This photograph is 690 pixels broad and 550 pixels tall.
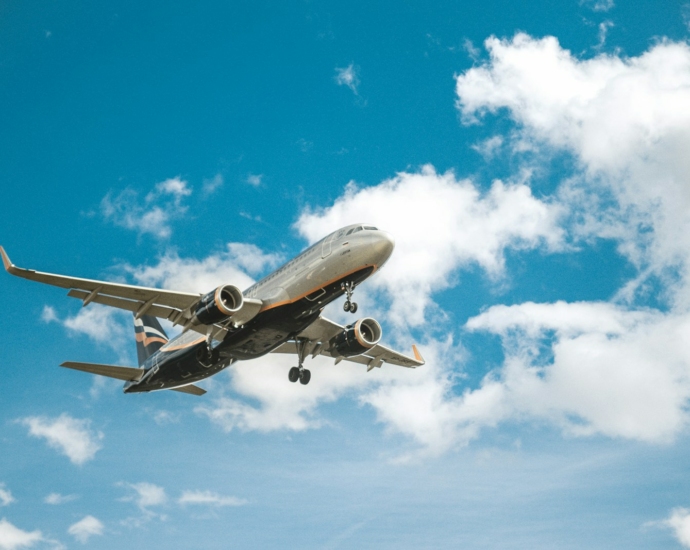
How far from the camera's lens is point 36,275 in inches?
1395

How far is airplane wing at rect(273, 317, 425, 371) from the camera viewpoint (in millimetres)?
44719

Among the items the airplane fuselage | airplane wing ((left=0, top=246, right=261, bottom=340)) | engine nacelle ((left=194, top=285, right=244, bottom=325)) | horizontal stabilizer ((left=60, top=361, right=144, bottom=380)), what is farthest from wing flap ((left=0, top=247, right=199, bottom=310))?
horizontal stabilizer ((left=60, top=361, right=144, bottom=380))

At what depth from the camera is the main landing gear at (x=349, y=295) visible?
1414 inches

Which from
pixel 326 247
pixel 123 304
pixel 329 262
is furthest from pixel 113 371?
pixel 329 262

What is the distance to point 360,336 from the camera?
42.4 m

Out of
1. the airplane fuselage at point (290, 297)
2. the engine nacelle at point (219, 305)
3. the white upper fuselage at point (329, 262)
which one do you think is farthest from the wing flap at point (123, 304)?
the white upper fuselage at point (329, 262)

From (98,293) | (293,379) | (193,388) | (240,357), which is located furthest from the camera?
(193,388)

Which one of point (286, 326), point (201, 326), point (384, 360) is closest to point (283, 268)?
point (286, 326)

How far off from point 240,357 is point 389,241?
1083 cm

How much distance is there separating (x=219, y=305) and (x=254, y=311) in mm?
2591

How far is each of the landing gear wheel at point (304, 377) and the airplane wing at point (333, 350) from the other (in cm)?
184

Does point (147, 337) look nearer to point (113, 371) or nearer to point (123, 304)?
point (113, 371)

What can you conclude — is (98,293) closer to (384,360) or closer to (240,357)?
(240,357)

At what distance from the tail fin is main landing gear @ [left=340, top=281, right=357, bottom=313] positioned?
63.6 ft
